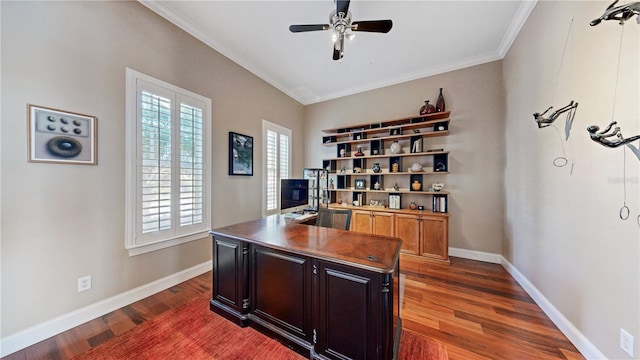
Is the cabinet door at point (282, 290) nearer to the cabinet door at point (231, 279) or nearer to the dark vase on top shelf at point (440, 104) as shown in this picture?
the cabinet door at point (231, 279)

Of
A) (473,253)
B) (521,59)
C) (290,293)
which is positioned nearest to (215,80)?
(290,293)

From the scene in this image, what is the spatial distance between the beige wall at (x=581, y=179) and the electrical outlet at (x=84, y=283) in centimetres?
412

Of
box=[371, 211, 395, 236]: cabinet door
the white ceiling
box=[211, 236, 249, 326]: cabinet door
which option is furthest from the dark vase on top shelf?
box=[211, 236, 249, 326]: cabinet door

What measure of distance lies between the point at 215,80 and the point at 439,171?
3.82 meters

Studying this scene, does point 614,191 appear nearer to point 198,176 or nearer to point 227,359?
point 227,359

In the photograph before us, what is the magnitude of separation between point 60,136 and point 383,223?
13.3 feet

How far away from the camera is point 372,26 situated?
201cm

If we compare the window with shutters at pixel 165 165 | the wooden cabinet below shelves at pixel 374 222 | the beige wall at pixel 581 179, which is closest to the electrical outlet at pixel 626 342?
the beige wall at pixel 581 179

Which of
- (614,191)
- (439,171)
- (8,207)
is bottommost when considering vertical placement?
(8,207)

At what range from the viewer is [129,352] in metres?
1.60

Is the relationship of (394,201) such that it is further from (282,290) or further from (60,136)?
(60,136)

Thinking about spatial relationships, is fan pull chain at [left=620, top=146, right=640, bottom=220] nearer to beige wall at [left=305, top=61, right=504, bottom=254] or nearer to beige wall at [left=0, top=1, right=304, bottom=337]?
beige wall at [left=305, top=61, right=504, bottom=254]

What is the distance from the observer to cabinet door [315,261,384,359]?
1284mm

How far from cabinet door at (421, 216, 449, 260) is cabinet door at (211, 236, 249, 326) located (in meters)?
2.82
